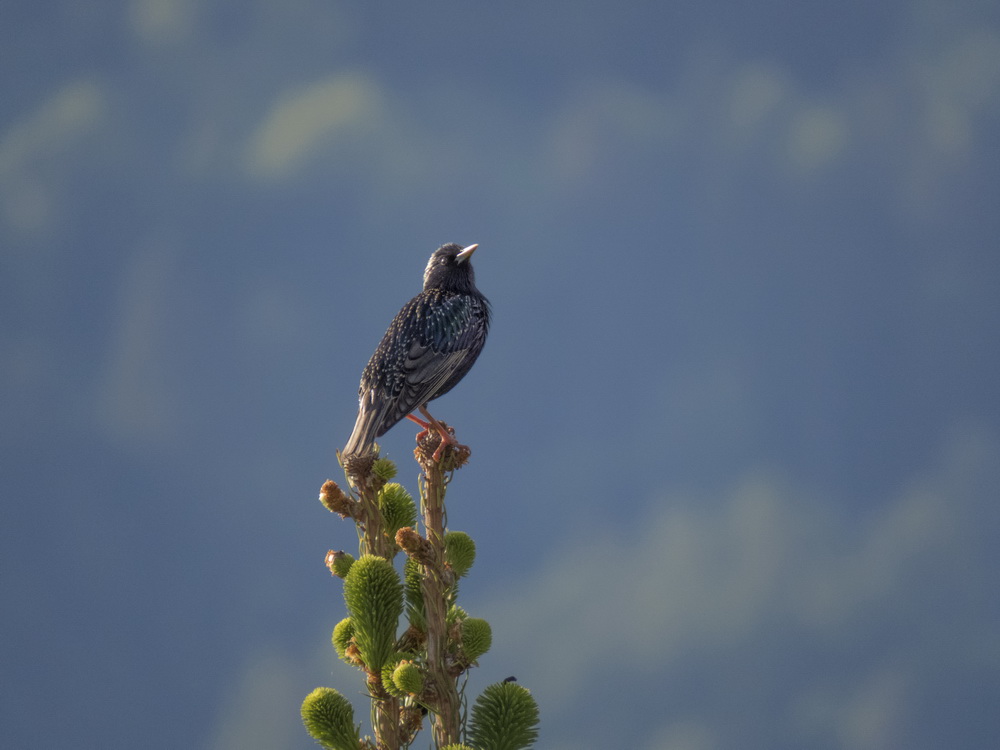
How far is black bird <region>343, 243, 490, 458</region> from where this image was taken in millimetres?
7184

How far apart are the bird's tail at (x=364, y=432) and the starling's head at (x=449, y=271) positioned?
1.76 metres

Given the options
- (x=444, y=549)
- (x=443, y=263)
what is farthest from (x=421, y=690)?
(x=443, y=263)

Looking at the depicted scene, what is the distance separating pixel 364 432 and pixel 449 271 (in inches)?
87.4

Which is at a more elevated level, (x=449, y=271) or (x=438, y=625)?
(x=449, y=271)

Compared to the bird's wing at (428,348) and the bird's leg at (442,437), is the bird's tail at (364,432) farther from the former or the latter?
the bird's leg at (442,437)

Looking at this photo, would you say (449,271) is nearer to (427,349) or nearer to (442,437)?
(427,349)

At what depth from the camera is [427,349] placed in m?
7.76

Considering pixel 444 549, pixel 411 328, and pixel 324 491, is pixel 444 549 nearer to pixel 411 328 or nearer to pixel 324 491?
pixel 324 491

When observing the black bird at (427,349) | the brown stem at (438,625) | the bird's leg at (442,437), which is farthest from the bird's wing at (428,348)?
the brown stem at (438,625)

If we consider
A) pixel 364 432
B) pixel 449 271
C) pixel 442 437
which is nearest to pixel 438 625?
pixel 442 437

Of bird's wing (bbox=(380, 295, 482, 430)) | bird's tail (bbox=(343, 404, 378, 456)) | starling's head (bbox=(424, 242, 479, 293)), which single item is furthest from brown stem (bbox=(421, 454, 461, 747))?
starling's head (bbox=(424, 242, 479, 293))

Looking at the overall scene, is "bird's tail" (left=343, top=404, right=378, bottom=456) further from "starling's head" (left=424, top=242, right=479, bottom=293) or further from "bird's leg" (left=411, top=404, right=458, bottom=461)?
"starling's head" (left=424, top=242, right=479, bottom=293)

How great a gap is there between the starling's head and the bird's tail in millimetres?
1759

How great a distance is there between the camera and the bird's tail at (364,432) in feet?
21.9
